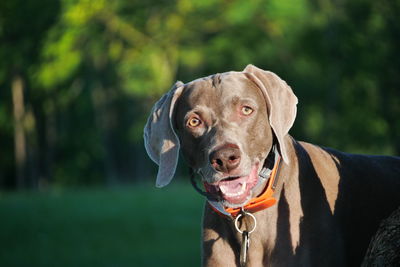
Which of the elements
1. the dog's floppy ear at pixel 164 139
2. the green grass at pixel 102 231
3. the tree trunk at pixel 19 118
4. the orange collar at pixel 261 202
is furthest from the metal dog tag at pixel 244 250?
the tree trunk at pixel 19 118

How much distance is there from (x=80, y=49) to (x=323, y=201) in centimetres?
3192

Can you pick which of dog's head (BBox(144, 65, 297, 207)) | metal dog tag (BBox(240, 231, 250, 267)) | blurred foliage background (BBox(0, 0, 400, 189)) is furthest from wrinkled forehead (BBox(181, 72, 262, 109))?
blurred foliage background (BBox(0, 0, 400, 189))

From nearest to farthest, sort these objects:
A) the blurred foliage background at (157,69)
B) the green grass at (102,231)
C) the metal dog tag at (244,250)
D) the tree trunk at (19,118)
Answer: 1. the metal dog tag at (244,250)
2. the green grass at (102,231)
3. the blurred foliage background at (157,69)
4. the tree trunk at (19,118)

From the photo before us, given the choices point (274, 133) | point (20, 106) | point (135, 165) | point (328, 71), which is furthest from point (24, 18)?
point (135, 165)

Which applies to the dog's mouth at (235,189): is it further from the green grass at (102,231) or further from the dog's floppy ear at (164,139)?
the green grass at (102,231)

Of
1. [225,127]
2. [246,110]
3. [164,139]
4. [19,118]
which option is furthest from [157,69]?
[225,127]

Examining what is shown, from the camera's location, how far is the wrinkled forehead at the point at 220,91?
18.5 ft

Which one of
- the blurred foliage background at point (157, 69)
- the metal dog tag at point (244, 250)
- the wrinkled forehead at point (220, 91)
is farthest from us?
the blurred foliage background at point (157, 69)

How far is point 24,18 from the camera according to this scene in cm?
1811

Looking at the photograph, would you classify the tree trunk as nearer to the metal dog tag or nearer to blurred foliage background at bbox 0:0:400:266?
blurred foliage background at bbox 0:0:400:266

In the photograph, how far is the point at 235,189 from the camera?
552 cm

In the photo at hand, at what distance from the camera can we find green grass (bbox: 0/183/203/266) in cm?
1273

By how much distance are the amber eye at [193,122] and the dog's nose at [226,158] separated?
356 mm

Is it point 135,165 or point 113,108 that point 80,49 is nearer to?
point 113,108
